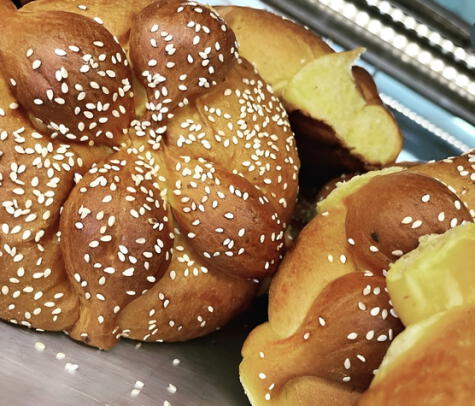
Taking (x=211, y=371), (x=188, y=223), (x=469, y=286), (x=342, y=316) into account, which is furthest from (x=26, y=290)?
(x=469, y=286)

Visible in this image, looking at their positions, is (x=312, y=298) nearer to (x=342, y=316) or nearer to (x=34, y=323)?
(x=342, y=316)

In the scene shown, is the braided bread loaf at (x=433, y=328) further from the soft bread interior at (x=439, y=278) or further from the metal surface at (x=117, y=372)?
the metal surface at (x=117, y=372)

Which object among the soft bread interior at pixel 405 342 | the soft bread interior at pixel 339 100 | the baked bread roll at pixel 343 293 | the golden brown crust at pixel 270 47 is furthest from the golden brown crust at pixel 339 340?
the golden brown crust at pixel 270 47

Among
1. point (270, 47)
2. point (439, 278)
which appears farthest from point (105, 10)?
point (439, 278)

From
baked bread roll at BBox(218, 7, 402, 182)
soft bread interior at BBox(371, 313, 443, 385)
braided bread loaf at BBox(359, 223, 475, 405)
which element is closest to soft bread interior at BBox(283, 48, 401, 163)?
baked bread roll at BBox(218, 7, 402, 182)

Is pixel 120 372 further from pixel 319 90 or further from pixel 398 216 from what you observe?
pixel 319 90
